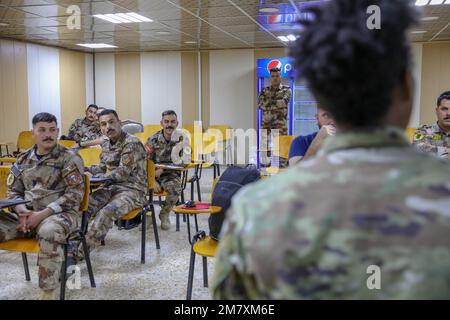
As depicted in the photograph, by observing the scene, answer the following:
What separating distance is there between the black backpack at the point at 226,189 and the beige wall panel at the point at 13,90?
7000 mm

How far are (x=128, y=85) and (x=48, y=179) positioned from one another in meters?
7.91

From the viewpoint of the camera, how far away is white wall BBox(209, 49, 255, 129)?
10.2 meters

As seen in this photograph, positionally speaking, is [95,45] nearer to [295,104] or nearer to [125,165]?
[295,104]

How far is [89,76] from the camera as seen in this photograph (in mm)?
11094

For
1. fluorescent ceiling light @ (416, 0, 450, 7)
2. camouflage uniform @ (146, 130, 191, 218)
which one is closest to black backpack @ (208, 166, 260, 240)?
camouflage uniform @ (146, 130, 191, 218)

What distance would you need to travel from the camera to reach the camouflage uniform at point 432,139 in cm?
331

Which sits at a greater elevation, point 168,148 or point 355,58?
point 355,58

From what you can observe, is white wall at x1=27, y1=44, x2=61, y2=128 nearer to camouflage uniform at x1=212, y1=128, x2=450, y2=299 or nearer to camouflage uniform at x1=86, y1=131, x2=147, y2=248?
camouflage uniform at x1=86, y1=131, x2=147, y2=248

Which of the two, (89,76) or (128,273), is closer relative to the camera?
(128,273)

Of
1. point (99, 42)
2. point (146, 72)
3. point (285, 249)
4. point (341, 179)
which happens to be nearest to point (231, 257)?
point (285, 249)

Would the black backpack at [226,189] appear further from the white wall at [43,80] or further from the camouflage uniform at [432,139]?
the white wall at [43,80]

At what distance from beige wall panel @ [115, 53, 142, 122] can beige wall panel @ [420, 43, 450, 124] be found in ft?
20.3

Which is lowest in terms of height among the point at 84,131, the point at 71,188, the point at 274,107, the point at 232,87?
the point at 71,188

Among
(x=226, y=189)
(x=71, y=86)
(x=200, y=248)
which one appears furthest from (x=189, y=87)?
(x=200, y=248)
